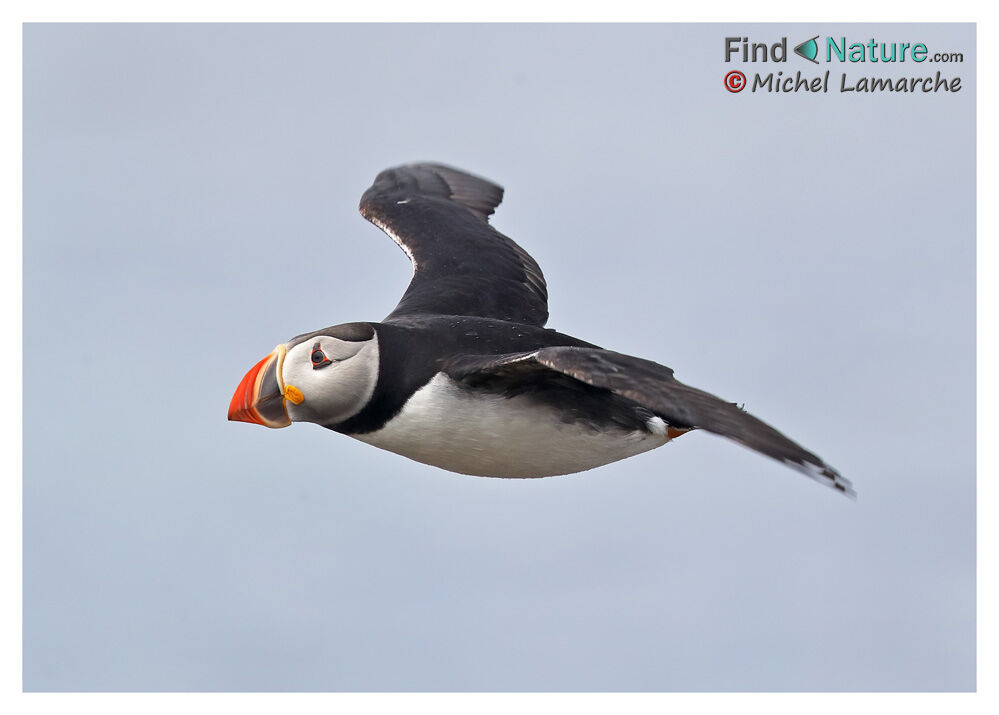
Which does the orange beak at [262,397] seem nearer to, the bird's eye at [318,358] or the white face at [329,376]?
the white face at [329,376]

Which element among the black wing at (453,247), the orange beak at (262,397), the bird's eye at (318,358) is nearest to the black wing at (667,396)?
the bird's eye at (318,358)

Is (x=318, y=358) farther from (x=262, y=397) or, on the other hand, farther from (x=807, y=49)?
(x=807, y=49)

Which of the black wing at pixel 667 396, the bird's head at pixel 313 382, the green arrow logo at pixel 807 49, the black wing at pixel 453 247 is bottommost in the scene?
the black wing at pixel 667 396

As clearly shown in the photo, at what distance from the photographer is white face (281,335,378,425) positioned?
13953mm

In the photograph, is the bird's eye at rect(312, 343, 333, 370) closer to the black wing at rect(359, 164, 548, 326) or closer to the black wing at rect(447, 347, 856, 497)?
the black wing at rect(447, 347, 856, 497)

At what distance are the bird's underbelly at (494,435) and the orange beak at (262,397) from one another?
77cm

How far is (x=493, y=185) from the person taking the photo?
64.2ft

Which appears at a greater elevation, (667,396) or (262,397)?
(262,397)

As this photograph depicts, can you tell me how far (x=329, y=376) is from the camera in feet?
45.7

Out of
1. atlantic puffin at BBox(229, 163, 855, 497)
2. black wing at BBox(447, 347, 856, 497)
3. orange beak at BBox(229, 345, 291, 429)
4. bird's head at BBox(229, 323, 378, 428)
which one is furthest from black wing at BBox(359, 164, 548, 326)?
black wing at BBox(447, 347, 856, 497)

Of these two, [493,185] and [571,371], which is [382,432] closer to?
[571,371]

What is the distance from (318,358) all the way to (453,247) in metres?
4.05

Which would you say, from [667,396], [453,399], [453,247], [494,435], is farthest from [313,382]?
[453,247]

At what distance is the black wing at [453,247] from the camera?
16.8 metres
